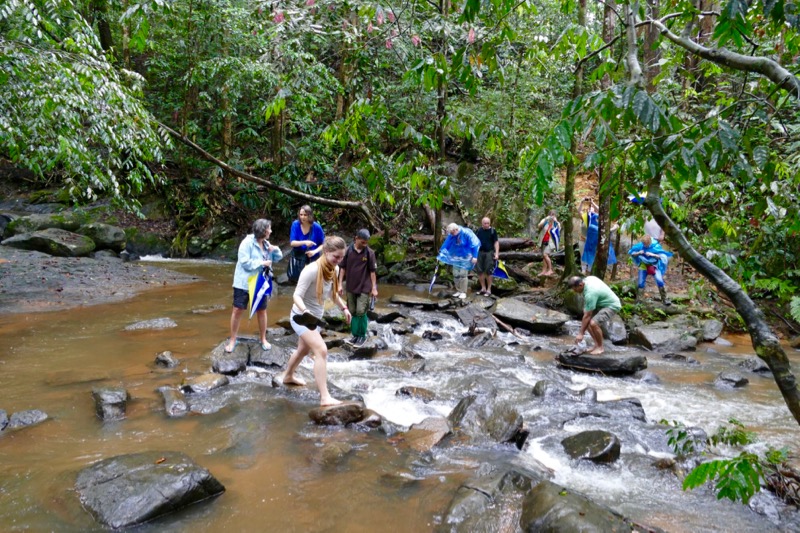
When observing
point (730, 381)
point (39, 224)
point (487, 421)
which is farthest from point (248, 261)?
point (39, 224)

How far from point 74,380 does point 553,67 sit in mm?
13598

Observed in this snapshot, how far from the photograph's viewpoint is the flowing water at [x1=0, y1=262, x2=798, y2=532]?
12.4 feet

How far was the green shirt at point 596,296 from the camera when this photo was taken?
8398 millimetres

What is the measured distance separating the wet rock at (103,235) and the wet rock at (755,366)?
1659 cm

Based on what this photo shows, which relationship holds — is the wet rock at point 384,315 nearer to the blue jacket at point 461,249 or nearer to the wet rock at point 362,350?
the wet rock at point 362,350

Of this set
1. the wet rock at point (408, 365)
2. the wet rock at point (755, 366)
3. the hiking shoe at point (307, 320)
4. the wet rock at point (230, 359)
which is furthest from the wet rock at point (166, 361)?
the wet rock at point (755, 366)

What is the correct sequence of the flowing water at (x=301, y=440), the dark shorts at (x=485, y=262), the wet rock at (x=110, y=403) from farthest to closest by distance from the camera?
the dark shorts at (x=485, y=262) → the wet rock at (x=110, y=403) → the flowing water at (x=301, y=440)

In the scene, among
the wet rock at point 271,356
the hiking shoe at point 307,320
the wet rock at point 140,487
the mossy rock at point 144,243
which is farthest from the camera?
the mossy rock at point 144,243

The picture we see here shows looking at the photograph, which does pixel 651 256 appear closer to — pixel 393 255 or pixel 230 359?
pixel 393 255

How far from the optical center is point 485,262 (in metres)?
13.2

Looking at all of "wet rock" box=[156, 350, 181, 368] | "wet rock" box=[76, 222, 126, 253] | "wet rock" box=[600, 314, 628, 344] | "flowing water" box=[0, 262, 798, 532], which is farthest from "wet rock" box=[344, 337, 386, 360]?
"wet rock" box=[76, 222, 126, 253]

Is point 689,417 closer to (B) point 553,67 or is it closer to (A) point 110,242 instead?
(B) point 553,67

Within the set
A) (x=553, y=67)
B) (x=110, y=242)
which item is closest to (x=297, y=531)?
(x=553, y=67)

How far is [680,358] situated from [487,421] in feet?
17.1
